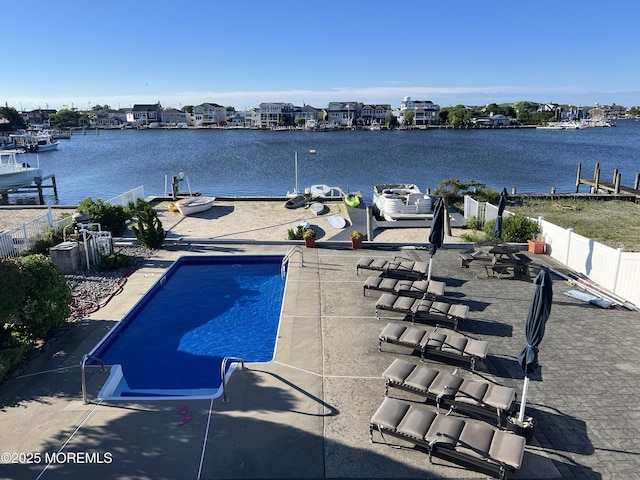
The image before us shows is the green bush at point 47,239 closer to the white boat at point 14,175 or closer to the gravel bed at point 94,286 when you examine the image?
the gravel bed at point 94,286

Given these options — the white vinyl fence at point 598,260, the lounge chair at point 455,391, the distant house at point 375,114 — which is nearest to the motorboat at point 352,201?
the white vinyl fence at point 598,260

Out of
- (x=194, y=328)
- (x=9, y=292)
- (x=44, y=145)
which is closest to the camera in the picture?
(x=9, y=292)

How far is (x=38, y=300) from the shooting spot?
1029cm

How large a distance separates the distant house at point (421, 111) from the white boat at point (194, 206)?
170560 millimetres

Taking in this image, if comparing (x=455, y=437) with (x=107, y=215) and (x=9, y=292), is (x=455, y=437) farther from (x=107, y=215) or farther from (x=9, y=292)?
(x=107, y=215)

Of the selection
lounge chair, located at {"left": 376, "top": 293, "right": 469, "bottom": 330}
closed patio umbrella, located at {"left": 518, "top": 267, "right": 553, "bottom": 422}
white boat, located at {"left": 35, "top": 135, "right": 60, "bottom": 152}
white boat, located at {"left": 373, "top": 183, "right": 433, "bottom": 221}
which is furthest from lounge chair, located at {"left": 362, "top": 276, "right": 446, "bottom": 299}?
white boat, located at {"left": 35, "top": 135, "right": 60, "bottom": 152}

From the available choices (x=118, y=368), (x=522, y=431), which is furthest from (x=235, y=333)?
(x=522, y=431)

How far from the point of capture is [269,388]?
8766mm

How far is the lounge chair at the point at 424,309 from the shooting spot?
11273 millimetres

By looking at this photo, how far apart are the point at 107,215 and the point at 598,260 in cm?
2001

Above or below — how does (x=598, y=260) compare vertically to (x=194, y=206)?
below

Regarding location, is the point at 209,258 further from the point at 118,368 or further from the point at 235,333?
the point at 118,368

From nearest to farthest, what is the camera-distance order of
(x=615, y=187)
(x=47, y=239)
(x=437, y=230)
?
(x=437, y=230), (x=47, y=239), (x=615, y=187)

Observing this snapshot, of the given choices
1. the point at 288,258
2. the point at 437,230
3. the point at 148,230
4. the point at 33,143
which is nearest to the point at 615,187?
the point at 437,230
